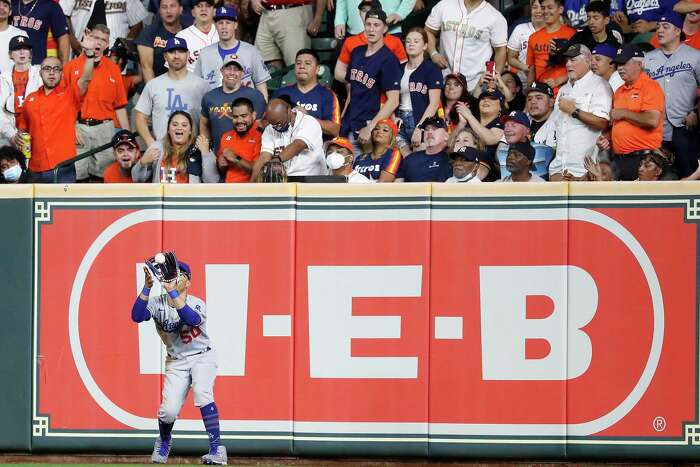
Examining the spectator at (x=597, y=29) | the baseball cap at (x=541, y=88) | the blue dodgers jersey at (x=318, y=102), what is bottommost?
the blue dodgers jersey at (x=318, y=102)

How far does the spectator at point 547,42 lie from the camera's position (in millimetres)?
13547

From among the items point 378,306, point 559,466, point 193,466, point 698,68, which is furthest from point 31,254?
point 698,68

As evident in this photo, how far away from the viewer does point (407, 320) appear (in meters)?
10.6

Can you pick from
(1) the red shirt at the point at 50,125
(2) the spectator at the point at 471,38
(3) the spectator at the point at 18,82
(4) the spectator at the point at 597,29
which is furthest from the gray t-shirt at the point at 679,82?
(3) the spectator at the point at 18,82

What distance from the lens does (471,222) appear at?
34.6ft

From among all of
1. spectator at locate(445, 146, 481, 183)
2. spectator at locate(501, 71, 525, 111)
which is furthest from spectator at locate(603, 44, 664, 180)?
spectator at locate(501, 71, 525, 111)

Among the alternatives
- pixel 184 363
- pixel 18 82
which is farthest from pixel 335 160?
pixel 18 82

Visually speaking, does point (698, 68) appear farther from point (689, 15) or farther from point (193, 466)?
point (193, 466)

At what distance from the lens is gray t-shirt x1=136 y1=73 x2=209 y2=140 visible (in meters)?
13.2

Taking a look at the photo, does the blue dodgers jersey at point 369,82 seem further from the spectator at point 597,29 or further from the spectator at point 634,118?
the spectator at point 634,118

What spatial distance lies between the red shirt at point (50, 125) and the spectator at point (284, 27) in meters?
2.53

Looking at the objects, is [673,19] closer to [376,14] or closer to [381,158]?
[376,14]

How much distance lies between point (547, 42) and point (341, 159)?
339cm

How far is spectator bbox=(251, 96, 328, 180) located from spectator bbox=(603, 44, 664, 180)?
283 cm
